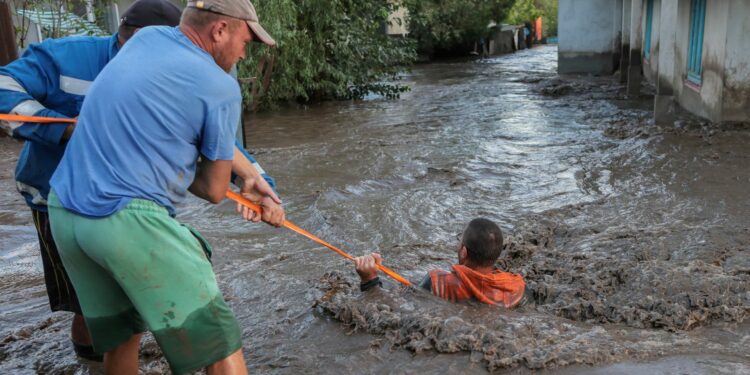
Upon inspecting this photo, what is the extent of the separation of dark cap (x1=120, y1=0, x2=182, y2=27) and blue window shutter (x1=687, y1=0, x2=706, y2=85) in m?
8.77

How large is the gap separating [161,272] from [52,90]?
1.25 m

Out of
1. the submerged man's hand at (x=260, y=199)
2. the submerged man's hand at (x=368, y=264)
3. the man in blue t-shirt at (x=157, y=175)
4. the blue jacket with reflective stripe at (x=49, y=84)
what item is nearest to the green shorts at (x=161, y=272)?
the man in blue t-shirt at (x=157, y=175)

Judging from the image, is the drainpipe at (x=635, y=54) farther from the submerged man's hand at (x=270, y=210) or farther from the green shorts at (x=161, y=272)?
the green shorts at (x=161, y=272)

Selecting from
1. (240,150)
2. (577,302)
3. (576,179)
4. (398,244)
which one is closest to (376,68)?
(576,179)

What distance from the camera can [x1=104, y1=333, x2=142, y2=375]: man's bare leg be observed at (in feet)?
9.45

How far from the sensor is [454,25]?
29188 millimetres

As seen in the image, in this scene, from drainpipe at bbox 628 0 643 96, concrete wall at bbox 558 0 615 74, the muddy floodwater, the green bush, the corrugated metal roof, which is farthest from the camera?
concrete wall at bbox 558 0 615 74

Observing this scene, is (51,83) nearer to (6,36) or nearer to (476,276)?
(476,276)

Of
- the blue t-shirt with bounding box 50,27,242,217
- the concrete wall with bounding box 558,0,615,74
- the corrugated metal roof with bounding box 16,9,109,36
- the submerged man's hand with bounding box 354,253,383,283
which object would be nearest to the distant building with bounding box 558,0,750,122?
the concrete wall with bounding box 558,0,615,74

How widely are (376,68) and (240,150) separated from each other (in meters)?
12.0

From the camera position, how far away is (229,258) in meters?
5.34

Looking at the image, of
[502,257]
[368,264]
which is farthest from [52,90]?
[502,257]

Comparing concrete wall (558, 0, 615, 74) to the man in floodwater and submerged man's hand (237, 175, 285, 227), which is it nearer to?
the man in floodwater

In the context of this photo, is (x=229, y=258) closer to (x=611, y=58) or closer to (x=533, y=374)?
(x=533, y=374)
